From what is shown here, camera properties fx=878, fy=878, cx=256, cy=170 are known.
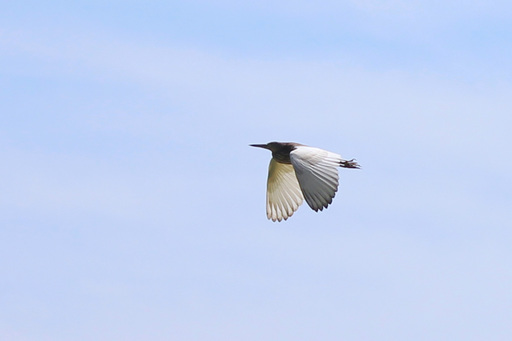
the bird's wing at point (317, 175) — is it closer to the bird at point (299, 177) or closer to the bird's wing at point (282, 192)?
the bird at point (299, 177)

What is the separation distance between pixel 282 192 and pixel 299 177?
5.69 metres

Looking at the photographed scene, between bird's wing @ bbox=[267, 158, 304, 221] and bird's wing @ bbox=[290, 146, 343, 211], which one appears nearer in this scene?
bird's wing @ bbox=[290, 146, 343, 211]

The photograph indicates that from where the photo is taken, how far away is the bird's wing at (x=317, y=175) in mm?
23219

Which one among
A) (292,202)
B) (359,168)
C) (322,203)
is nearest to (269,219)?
(292,202)

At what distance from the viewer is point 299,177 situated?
24.2 m

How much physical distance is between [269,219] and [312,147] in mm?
4581

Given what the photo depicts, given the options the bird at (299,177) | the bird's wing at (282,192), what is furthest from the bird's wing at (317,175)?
the bird's wing at (282,192)

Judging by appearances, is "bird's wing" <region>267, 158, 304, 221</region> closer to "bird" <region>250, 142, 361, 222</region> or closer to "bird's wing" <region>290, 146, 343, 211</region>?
"bird" <region>250, 142, 361, 222</region>

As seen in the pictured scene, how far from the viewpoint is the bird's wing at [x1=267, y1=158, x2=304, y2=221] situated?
2970 cm

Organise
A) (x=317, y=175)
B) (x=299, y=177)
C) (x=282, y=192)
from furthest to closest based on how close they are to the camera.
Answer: (x=282, y=192) → (x=299, y=177) → (x=317, y=175)

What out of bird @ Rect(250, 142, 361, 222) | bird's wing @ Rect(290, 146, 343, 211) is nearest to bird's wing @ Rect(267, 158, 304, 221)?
bird @ Rect(250, 142, 361, 222)

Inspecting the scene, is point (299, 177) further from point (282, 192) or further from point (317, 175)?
point (282, 192)

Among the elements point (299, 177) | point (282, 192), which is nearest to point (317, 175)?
point (299, 177)

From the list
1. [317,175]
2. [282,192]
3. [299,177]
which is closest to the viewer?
[317,175]
